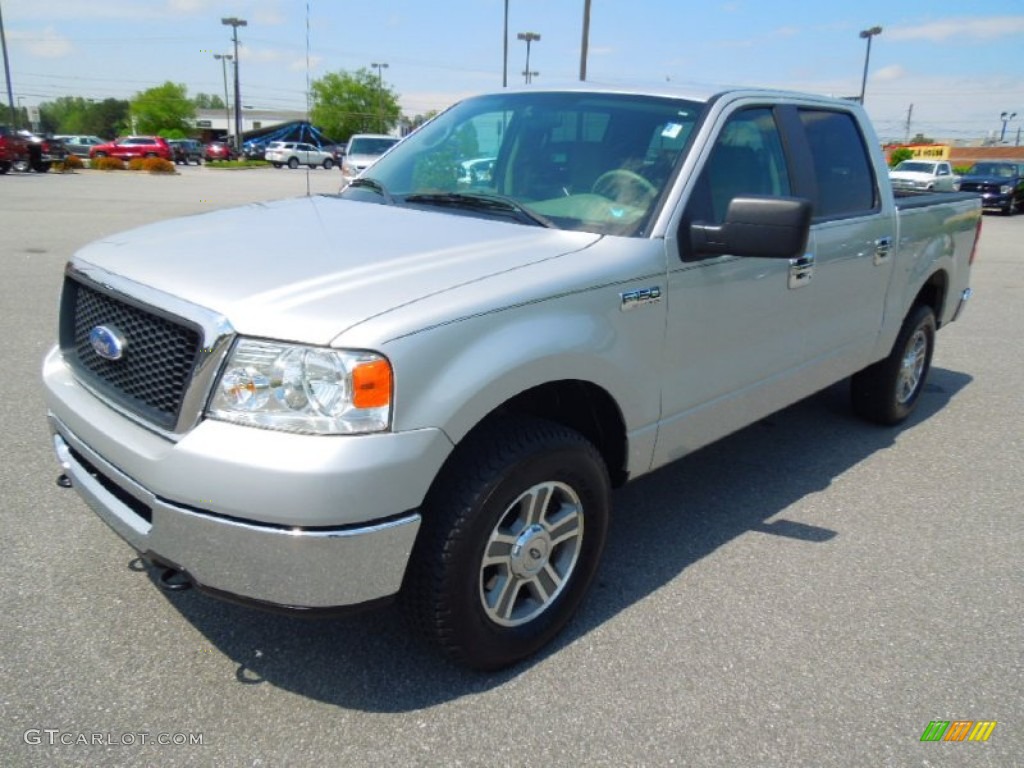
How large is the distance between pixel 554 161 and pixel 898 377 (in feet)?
9.79

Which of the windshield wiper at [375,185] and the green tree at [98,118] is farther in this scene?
the green tree at [98,118]

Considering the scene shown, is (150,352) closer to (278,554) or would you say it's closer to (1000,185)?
(278,554)

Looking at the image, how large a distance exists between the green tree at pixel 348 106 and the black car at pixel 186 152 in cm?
4136

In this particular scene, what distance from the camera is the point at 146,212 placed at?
656 inches

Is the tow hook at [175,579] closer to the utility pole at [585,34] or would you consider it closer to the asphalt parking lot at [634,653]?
the asphalt parking lot at [634,653]

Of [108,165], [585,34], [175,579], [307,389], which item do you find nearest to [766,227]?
[307,389]

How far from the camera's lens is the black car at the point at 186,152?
53875 millimetres

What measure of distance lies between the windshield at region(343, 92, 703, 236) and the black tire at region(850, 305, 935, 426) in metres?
2.56

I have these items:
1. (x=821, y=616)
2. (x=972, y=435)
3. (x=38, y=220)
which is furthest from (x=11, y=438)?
(x=38, y=220)

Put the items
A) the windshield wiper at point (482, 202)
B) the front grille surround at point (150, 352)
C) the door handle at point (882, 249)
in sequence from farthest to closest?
the door handle at point (882, 249)
the windshield wiper at point (482, 202)
the front grille surround at point (150, 352)

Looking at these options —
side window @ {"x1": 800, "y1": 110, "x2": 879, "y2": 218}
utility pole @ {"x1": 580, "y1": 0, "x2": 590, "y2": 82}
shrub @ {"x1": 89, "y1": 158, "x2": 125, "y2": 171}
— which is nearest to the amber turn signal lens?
side window @ {"x1": 800, "y1": 110, "x2": 879, "y2": 218}

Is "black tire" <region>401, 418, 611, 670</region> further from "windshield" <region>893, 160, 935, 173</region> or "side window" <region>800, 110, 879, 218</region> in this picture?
"windshield" <region>893, 160, 935, 173</region>

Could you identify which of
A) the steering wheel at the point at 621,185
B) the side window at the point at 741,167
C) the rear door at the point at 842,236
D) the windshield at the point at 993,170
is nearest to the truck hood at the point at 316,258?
the steering wheel at the point at 621,185

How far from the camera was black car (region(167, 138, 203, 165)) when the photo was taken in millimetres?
53875
